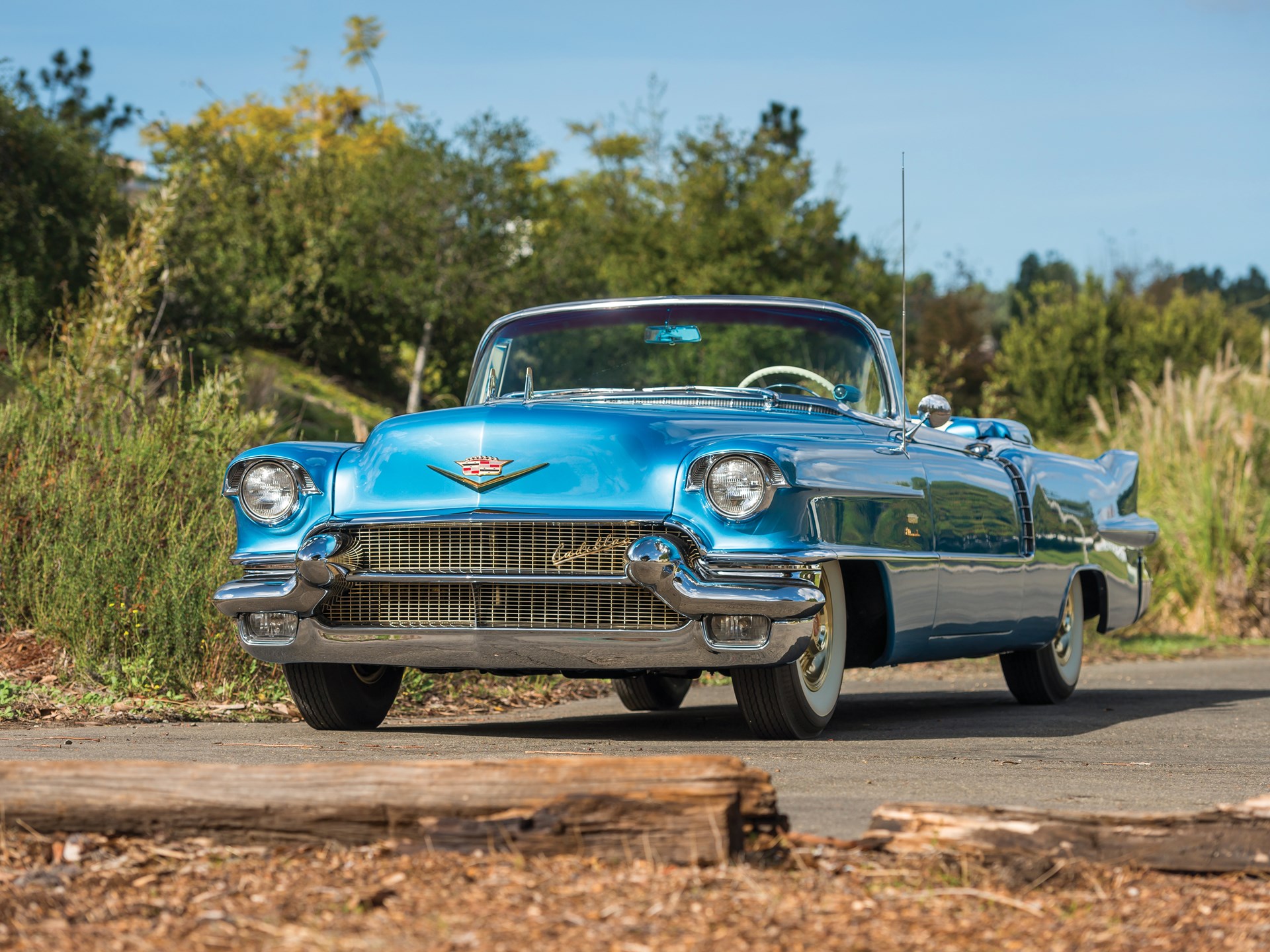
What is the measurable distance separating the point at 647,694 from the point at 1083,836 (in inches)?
200

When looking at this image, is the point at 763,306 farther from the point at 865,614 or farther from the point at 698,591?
the point at 698,591

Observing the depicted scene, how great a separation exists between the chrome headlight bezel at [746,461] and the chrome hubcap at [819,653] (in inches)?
21.5

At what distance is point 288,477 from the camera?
5.85 meters

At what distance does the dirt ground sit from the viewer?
260cm

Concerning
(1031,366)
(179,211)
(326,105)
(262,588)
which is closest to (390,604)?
(262,588)

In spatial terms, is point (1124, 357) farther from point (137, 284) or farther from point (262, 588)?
point (262, 588)

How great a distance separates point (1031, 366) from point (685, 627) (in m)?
27.9

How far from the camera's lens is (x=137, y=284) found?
10086 mm

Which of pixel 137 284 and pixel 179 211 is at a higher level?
pixel 179 211

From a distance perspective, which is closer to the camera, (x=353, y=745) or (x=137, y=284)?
(x=353, y=745)

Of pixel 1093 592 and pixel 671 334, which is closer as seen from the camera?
pixel 671 334

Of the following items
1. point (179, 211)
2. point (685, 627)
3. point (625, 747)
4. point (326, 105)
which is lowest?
point (625, 747)

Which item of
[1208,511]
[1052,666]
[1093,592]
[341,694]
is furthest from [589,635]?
[1208,511]

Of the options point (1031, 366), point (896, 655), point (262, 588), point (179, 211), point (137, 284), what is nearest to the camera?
point (262, 588)
